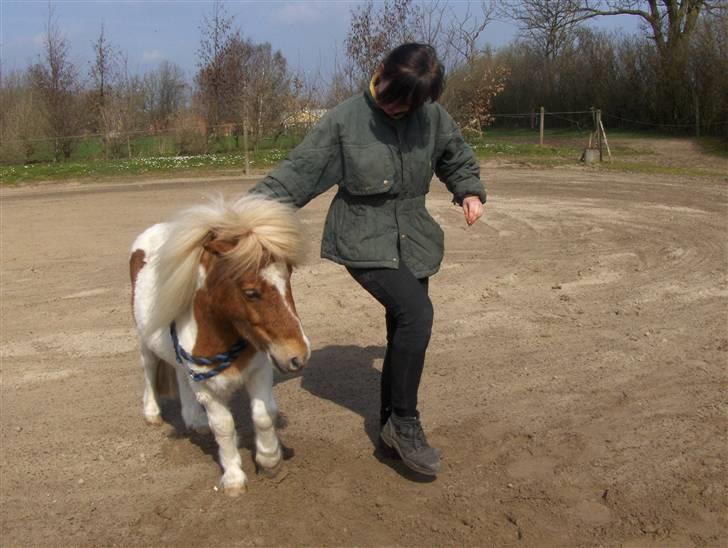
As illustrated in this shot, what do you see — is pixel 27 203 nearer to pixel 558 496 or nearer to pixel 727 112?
pixel 558 496

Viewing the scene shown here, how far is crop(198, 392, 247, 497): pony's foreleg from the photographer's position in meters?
3.86

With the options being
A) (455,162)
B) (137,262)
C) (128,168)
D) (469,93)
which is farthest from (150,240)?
(469,93)

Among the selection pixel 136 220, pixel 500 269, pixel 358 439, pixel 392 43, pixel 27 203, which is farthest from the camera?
pixel 392 43

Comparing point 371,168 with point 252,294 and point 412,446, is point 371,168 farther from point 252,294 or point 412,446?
point 412,446

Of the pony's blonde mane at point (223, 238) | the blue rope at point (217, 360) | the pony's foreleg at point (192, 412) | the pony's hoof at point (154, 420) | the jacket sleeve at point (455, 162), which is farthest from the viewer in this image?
the pony's hoof at point (154, 420)

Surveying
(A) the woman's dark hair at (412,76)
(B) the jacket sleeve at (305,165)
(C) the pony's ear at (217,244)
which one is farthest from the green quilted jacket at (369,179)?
(C) the pony's ear at (217,244)

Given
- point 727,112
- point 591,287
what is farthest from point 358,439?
point 727,112

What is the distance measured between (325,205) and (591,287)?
697 centimetres

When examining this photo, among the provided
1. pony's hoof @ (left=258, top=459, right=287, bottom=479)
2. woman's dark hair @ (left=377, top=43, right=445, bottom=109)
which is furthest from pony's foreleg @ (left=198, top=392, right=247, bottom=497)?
woman's dark hair @ (left=377, top=43, right=445, bottom=109)

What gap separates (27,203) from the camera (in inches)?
650

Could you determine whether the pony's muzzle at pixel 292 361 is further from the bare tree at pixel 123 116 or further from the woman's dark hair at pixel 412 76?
the bare tree at pixel 123 116

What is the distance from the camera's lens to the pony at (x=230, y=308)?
337 centimetres

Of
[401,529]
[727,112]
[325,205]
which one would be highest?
[727,112]

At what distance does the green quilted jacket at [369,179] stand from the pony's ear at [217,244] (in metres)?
0.41
